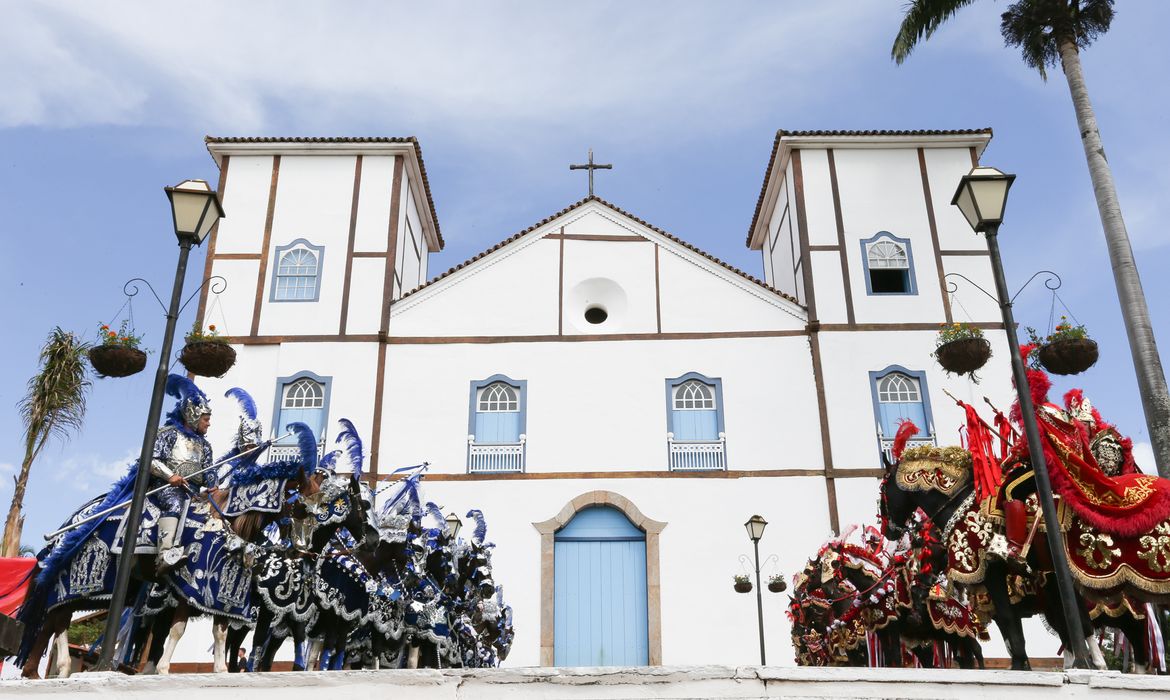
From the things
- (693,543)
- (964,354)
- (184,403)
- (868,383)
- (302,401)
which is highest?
(868,383)

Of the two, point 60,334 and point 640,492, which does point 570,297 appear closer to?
point 640,492

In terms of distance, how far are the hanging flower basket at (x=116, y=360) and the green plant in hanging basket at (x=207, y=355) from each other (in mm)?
2733

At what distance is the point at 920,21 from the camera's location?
19391 mm

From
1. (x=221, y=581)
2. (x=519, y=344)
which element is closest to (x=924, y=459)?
(x=221, y=581)

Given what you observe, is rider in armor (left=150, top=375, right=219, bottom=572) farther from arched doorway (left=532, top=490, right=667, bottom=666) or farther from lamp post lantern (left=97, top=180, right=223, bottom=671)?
arched doorway (left=532, top=490, right=667, bottom=666)

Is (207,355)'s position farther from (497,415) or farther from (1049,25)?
(1049,25)

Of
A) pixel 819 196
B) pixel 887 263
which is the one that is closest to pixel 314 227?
pixel 819 196

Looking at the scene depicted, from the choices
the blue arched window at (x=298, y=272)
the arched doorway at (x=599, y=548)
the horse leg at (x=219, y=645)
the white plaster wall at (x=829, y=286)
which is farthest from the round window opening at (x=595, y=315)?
the horse leg at (x=219, y=645)

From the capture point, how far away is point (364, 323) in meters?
20.5

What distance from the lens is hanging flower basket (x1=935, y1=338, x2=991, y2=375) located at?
17391mm

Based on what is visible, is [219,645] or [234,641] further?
[234,641]

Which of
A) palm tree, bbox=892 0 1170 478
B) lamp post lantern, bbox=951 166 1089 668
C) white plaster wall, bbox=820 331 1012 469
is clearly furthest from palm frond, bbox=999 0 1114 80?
lamp post lantern, bbox=951 166 1089 668

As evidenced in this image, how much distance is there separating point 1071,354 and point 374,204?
14.3 m

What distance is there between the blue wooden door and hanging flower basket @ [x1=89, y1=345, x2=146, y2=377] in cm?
810
